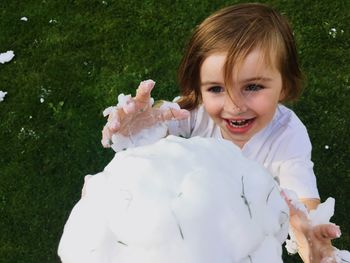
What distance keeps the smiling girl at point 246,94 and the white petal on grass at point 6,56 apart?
4.57ft

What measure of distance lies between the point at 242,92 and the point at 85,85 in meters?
1.37

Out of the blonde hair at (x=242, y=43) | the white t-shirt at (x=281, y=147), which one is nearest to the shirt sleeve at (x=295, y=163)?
the white t-shirt at (x=281, y=147)

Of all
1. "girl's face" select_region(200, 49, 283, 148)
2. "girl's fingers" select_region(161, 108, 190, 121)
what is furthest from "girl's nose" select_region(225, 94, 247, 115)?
"girl's fingers" select_region(161, 108, 190, 121)

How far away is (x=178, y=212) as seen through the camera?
81 cm

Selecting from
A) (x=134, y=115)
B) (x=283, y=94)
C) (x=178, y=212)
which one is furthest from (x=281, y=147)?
(x=178, y=212)

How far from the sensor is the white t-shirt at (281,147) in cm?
182

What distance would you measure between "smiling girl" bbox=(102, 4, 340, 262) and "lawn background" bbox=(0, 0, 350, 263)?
1.97 feet

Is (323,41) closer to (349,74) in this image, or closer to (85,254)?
(349,74)

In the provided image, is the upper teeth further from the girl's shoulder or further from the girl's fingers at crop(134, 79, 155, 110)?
the girl's fingers at crop(134, 79, 155, 110)

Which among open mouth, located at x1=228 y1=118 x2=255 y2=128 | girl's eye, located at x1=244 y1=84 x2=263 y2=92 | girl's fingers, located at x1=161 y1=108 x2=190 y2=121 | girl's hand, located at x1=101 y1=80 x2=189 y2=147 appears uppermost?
girl's hand, located at x1=101 y1=80 x2=189 y2=147

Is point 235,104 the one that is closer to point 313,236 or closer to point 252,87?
point 252,87

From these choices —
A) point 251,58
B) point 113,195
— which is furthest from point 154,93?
point 113,195

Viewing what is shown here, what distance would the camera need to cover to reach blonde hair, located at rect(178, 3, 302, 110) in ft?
5.39

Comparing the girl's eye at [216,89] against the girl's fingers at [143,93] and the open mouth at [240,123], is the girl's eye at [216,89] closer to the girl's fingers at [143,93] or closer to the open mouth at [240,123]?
the open mouth at [240,123]
